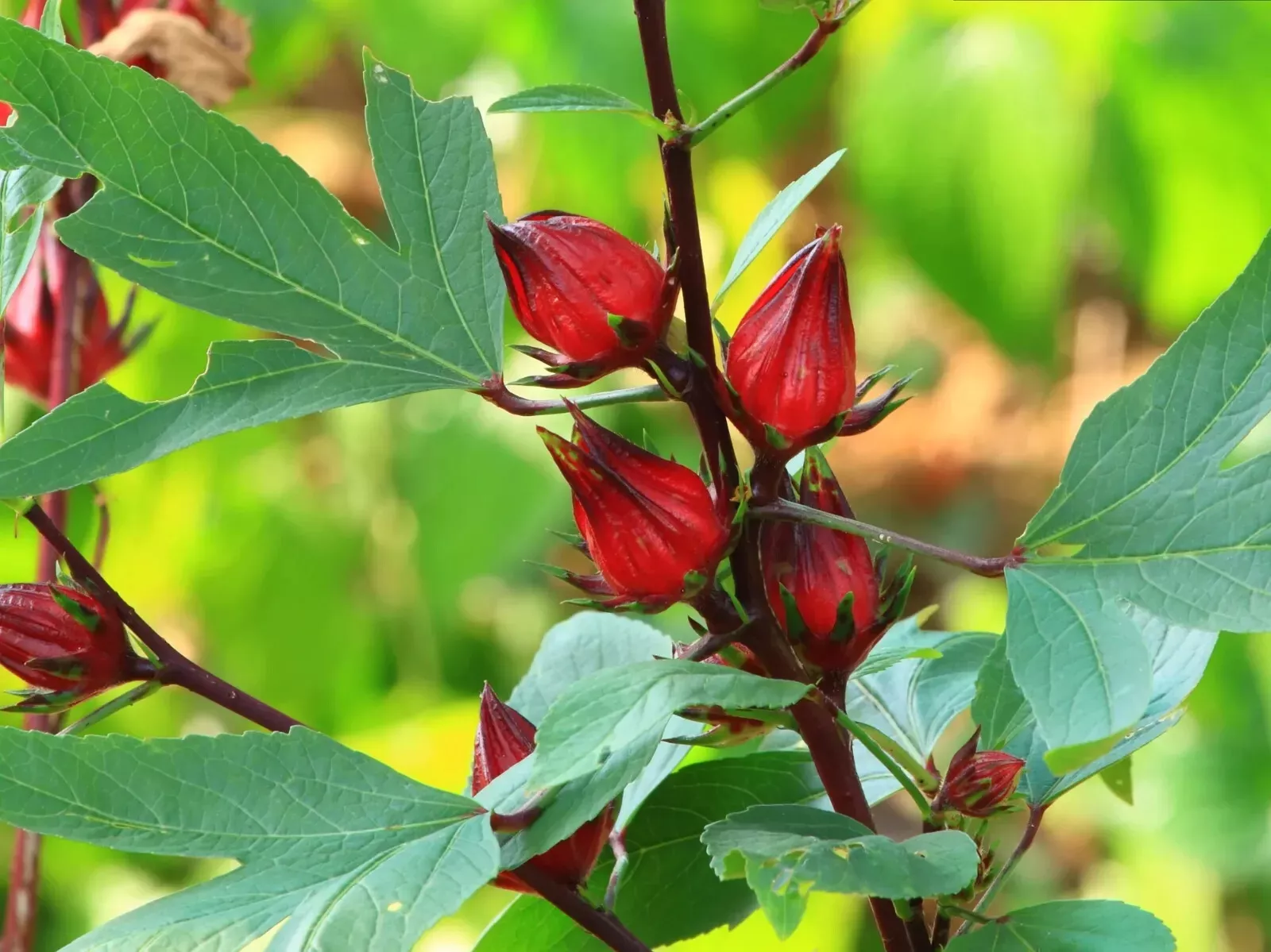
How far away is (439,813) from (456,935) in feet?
2.41

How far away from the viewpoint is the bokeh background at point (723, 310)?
1146 millimetres

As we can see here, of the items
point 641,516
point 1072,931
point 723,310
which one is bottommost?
point 1072,931

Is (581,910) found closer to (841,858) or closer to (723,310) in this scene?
(841,858)

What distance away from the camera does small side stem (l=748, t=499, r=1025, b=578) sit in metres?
0.27

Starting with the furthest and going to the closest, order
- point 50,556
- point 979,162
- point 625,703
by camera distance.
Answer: point 979,162, point 50,556, point 625,703

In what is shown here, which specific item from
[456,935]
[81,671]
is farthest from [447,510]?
[81,671]

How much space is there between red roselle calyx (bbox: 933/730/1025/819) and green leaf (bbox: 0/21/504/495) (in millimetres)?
158

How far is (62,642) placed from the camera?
31 centimetres

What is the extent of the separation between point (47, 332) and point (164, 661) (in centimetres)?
24

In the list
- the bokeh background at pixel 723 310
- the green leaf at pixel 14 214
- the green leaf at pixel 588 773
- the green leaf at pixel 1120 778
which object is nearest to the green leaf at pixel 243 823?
the green leaf at pixel 588 773

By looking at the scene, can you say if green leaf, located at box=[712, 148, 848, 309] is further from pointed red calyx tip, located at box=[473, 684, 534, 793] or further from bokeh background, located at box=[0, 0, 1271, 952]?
bokeh background, located at box=[0, 0, 1271, 952]

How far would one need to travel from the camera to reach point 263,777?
0.95 feet

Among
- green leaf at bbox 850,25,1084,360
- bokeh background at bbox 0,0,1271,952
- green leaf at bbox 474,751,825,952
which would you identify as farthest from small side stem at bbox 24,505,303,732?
green leaf at bbox 850,25,1084,360

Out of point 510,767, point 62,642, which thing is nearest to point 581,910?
point 510,767
